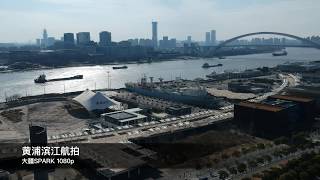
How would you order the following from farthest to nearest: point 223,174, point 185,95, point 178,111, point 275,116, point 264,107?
point 185,95
point 178,111
point 264,107
point 275,116
point 223,174

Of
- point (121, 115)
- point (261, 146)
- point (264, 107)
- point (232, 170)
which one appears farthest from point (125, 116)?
point (232, 170)

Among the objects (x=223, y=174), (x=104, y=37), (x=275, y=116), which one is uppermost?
(x=104, y=37)

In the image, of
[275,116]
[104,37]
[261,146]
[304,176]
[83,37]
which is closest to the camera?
[304,176]

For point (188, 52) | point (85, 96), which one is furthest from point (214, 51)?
point (85, 96)

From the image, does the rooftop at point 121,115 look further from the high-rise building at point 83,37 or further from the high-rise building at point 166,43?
the high-rise building at point 166,43

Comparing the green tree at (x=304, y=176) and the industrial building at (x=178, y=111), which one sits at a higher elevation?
the industrial building at (x=178, y=111)

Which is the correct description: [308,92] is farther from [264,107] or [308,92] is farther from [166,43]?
[166,43]

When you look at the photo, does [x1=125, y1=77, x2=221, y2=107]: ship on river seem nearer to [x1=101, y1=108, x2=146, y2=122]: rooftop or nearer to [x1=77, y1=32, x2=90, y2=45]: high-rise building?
[x1=101, y1=108, x2=146, y2=122]: rooftop

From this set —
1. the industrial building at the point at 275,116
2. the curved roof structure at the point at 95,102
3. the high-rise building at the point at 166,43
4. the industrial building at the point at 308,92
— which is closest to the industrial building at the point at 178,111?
the industrial building at the point at 275,116
